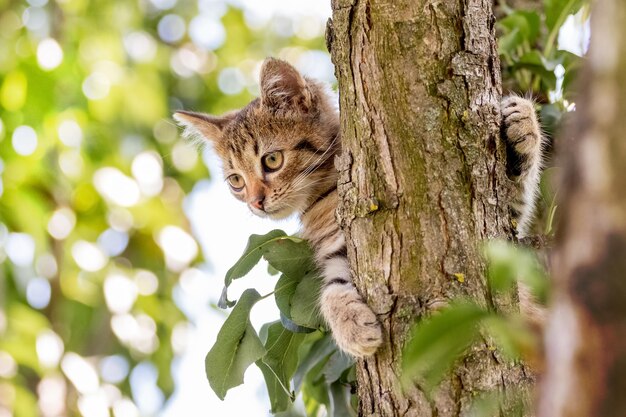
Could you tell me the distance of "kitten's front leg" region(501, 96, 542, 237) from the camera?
231 centimetres

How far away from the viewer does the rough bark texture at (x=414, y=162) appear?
1771mm

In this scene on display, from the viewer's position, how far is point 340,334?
86.7 inches

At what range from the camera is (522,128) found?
2316 millimetres

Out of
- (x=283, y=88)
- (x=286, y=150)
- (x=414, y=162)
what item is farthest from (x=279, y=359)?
(x=283, y=88)

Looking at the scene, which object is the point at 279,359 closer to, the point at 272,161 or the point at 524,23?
the point at 272,161

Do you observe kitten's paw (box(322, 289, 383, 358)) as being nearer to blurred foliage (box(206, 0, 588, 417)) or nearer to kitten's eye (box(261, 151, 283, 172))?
blurred foliage (box(206, 0, 588, 417))

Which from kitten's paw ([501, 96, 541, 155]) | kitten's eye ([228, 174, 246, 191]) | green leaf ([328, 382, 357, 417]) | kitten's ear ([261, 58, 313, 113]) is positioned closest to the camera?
kitten's paw ([501, 96, 541, 155])

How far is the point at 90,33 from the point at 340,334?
3048 mm

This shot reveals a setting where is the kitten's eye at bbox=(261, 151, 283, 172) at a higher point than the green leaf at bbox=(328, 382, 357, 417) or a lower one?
higher

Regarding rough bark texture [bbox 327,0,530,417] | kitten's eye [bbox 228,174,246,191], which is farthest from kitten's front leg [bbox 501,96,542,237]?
kitten's eye [bbox 228,174,246,191]

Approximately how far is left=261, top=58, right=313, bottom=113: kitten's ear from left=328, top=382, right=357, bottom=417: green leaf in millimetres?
1264

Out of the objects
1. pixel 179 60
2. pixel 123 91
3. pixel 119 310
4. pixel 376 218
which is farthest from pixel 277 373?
pixel 179 60

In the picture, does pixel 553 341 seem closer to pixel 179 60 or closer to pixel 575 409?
pixel 575 409

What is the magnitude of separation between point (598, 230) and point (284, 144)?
2.78 metres
